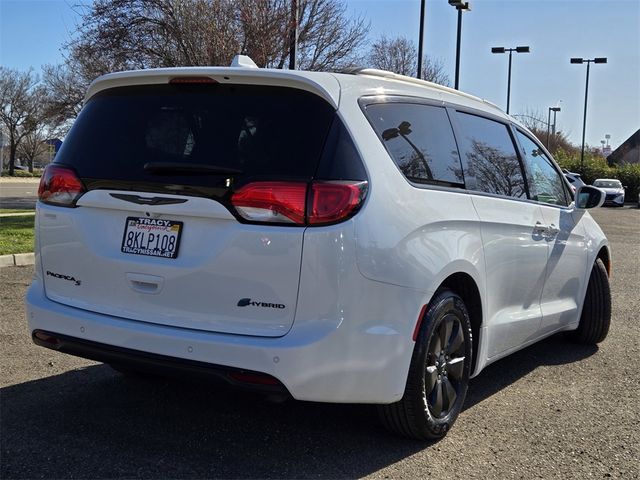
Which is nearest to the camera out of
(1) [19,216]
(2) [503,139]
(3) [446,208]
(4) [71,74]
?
(3) [446,208]

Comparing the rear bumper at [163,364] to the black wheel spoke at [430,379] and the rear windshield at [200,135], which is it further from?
the black wheel spoke at [430,379]

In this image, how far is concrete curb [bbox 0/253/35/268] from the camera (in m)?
8.64

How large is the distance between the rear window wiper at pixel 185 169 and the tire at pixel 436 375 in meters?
1.24

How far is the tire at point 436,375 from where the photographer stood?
11.3 feet

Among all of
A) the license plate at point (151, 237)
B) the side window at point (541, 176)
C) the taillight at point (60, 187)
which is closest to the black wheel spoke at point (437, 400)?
the license plate at point (151, 237)

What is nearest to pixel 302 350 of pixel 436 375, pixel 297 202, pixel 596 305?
pixel 297 202

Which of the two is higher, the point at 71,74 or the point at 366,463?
the point at 71,74

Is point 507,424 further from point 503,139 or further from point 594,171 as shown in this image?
point 594,171

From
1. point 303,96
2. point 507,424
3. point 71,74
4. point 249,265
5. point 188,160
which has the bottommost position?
point 507,424

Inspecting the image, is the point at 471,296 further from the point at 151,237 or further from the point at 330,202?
the point at 151,237

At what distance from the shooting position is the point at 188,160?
3.23 meters

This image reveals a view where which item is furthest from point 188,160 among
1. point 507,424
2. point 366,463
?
point 507,424

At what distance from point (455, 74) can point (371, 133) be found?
63.4ft

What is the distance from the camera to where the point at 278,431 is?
3736 mm
